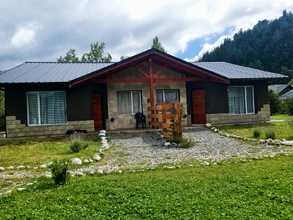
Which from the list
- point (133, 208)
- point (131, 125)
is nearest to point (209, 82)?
point (131, 125)

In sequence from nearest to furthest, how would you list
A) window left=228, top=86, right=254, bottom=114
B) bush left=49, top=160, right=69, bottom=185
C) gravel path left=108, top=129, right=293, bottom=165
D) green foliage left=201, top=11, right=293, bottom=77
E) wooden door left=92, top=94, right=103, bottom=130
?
1. bush left=49, top=160, right=69, bottom=185
2. gravel path left=108, top=129, right=293, bottom=165
3. wooden door left=92, top=94, right=103, bottom=130
4. window left=228, top=86, right=254, bottom=114
5. green foliage left=201, top=11, right=293, bottom=77

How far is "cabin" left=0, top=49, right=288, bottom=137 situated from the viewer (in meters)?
18.0

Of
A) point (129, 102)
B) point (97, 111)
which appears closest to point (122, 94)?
point (129, 102)

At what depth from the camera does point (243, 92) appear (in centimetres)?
2153

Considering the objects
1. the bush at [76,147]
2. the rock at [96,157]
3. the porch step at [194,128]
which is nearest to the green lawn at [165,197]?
the rock at [96,157]

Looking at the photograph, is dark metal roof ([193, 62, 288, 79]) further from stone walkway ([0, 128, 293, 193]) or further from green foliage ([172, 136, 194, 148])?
A: green foliage ([172, 136, 194, 148])

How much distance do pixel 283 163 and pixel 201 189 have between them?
319 cm

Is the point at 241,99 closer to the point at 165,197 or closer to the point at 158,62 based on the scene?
the point at 158,62

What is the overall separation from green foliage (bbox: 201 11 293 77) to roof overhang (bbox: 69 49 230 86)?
3879 cm

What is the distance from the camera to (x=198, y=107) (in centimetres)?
2077

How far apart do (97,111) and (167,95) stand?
3.80 metres

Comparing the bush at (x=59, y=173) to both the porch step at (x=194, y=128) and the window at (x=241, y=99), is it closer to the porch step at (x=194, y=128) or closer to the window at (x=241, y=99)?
the porch step at (x=194, y=128)

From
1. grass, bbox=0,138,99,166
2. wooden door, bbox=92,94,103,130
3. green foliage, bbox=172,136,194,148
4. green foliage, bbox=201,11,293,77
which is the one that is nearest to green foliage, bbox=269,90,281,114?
green foliage, bbox=201,11,293,77

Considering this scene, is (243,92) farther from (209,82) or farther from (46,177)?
(46,177)
